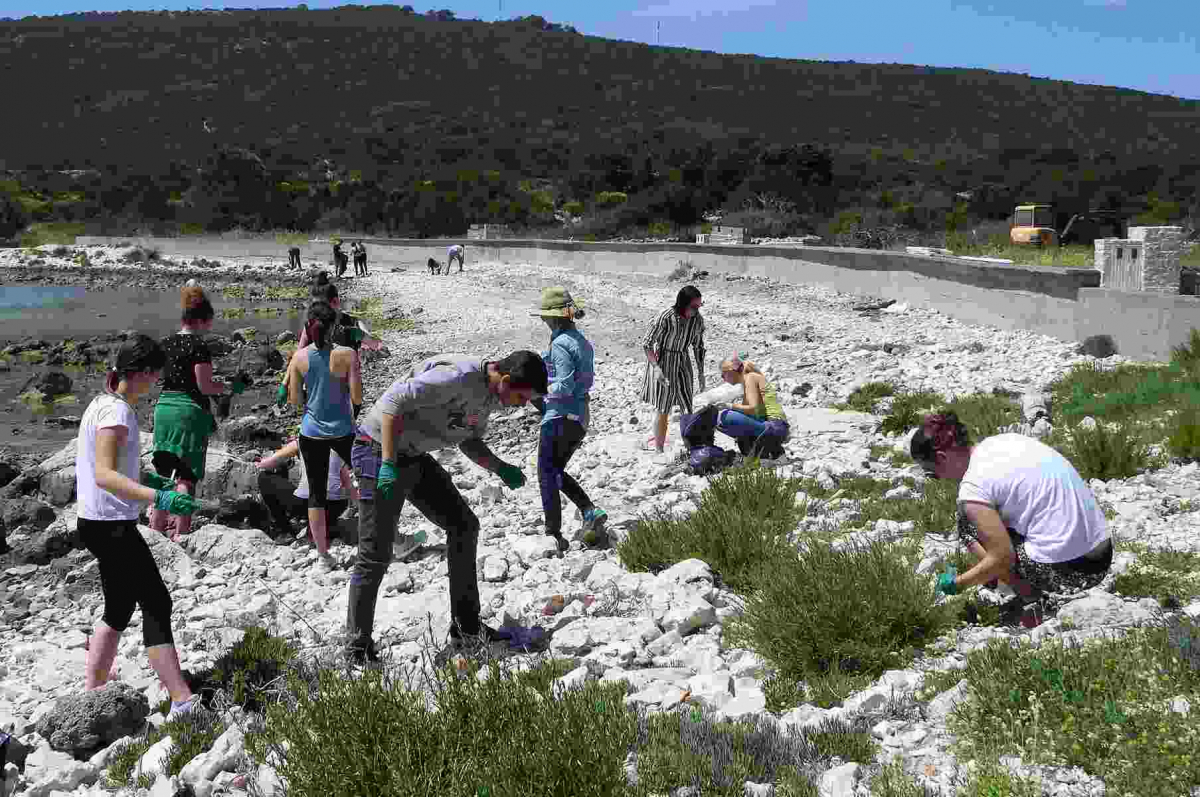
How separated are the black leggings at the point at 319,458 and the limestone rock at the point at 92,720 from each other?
2.35m

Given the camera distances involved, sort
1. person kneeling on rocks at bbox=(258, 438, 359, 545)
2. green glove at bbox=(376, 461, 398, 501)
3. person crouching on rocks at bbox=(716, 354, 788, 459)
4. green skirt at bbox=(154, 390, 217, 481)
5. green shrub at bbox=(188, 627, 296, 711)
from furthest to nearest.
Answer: person crouching on rocks at bbox=(716, 354, 788, 459) < person kneeling on rocks at bbox=(258, 438, 359, 545) < green skirt at bbox=(154, 390, 217, 481) < green shrub at bbox=(188, 627, 296, 711) < green glove at bbox=(376, 461, 398, 501)

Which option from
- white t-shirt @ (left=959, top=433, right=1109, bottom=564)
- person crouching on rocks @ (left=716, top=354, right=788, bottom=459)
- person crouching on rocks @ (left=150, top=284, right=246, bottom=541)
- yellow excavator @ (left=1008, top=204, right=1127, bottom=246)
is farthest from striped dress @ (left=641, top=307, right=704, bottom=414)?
yellow excavator @ (left=1008, top=204, right=1127, bottom=246)

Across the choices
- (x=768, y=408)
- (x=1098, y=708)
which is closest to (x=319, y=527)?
(x=768, y=408)

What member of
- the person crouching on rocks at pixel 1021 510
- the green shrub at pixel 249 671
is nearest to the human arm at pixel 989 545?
the person crouching on rocks at pixel 1021 510

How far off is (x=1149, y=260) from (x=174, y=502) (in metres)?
11.5

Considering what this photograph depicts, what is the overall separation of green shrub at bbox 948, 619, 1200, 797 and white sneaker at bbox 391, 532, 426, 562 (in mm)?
4306

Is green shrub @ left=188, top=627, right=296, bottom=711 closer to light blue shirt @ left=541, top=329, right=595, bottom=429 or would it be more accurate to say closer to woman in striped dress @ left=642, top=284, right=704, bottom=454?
light blue shirt @ left=541, top=329, right=595, bottom=429

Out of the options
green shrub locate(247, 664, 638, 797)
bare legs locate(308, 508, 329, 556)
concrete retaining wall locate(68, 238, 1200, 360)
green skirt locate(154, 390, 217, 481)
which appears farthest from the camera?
concrete retaining wall locate(68, 238, 1200, 360)

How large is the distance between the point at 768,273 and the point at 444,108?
89.1 meters

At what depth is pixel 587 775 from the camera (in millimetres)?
3613

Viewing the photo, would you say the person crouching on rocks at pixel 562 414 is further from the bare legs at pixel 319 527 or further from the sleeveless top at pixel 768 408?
the sleeveless top at pixel 768 408

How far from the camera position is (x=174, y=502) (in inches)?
177

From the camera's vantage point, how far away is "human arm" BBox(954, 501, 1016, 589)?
455cm

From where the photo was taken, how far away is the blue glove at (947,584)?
4691 millimetres
